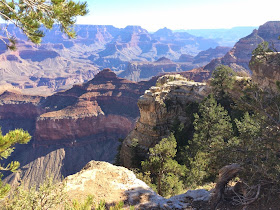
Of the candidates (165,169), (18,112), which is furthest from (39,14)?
(18,112)

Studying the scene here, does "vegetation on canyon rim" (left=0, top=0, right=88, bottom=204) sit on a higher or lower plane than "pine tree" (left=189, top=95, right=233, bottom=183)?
higher

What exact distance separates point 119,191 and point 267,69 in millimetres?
27841

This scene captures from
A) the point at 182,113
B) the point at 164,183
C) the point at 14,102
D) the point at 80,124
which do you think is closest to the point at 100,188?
the point at 164,183

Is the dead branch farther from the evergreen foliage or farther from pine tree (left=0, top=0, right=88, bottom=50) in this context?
the evergreen foliage

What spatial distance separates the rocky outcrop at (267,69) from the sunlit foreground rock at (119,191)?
22.9 meters

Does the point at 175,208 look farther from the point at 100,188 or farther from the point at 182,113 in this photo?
the point at 182,113

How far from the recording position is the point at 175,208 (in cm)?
1119

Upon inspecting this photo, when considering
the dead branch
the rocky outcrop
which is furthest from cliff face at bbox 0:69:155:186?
the dead branch

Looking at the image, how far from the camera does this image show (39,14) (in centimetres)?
804

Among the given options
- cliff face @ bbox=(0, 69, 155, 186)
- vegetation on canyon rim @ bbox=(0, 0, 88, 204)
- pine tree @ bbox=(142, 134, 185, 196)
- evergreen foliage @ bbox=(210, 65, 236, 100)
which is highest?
vegetation on canyon rim @ bbox=(0, 0, 88, 204)

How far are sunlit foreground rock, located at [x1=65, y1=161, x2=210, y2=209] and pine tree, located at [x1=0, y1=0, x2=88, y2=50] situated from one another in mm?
9131

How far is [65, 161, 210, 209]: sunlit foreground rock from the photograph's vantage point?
11945 millimetres

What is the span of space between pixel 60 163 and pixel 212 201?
74.6 meters

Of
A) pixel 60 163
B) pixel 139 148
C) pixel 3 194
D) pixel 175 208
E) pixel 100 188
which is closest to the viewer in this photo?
pixel 3 194
